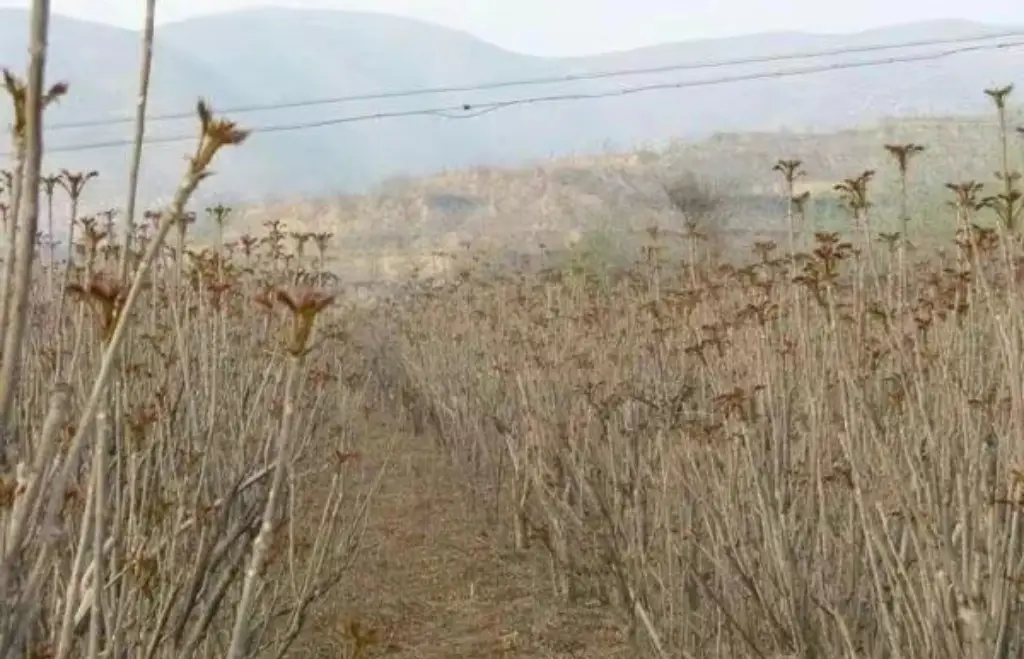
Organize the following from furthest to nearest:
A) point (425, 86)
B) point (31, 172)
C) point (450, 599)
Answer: point (425, 86) → point (450, 599) → point (31, 172)

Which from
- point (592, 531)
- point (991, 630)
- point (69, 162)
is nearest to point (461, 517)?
point (592, 531)

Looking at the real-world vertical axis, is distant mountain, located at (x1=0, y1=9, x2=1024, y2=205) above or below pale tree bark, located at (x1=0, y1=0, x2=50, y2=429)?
above

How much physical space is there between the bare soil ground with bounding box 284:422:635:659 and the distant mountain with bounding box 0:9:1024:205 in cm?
4935

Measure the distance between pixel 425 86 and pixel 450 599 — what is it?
284ft

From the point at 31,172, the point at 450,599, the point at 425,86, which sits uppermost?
the point at 425,86

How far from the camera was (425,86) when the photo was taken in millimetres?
91125

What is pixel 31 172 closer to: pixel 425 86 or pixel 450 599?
pixel 450 599

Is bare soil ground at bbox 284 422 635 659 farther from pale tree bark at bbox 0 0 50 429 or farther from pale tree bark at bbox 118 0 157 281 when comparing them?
pale tree bark at bbox 0 0 50 429

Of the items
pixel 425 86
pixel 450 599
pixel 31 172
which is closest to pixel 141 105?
pixel 31 172

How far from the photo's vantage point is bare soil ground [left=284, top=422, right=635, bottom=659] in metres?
5.70

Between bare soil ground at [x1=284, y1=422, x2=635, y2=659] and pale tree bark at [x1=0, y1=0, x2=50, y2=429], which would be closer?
pale tree bark at [x1=0, y1=0, x2=50, y2=429]

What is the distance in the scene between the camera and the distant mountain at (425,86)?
6956cm

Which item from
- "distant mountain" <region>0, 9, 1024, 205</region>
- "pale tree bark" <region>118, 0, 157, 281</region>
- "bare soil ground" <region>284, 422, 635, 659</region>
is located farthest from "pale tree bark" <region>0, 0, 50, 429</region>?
"distant mountain" <region>0, 9, 1024, 205</region>

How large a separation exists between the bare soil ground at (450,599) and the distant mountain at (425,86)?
162 ft
